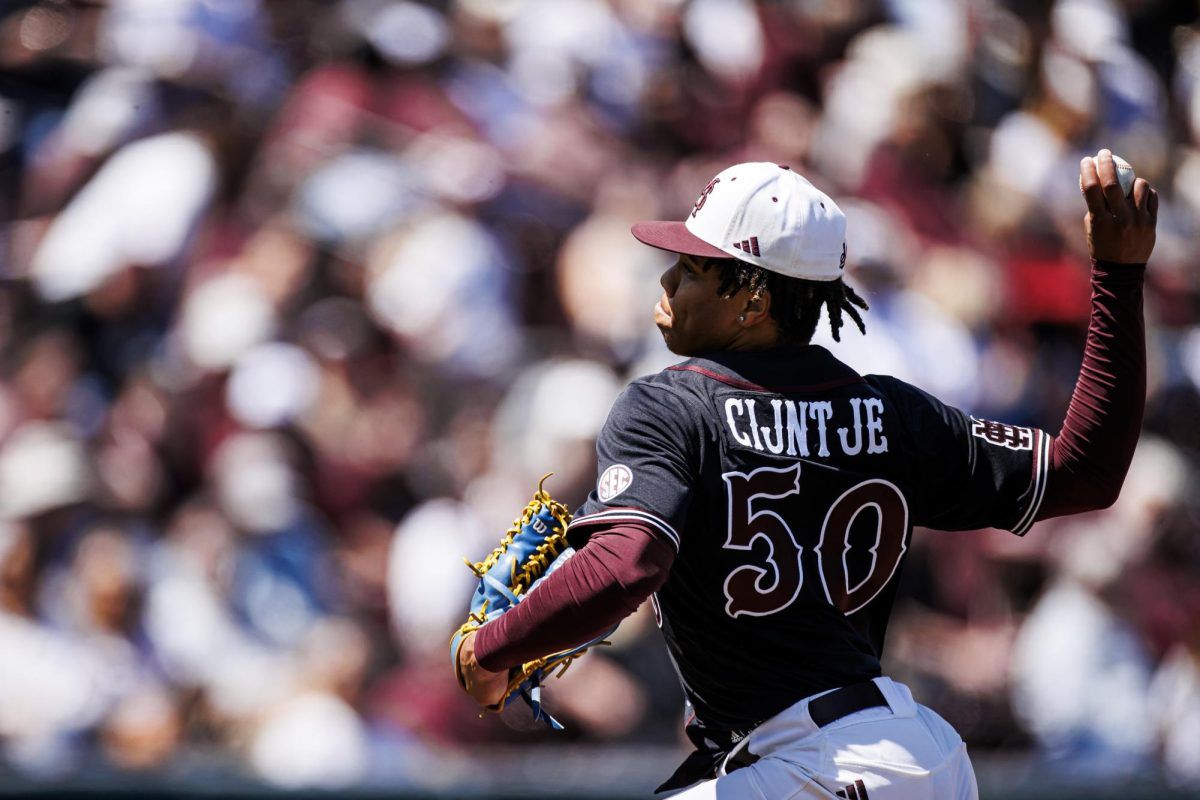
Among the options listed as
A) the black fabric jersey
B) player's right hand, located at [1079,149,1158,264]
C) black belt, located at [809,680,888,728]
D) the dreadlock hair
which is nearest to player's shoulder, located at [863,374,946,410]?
the black fabric jersey

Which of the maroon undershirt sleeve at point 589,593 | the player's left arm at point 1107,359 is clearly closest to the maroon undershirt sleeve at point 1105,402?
the player's left arm at point 1107,359

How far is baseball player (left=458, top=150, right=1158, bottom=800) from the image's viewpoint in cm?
231

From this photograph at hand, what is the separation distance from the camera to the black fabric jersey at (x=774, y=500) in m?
2.35

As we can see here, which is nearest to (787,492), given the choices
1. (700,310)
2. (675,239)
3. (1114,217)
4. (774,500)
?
(774,500)

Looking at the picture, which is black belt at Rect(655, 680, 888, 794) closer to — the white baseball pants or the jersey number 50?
the white baseball pants

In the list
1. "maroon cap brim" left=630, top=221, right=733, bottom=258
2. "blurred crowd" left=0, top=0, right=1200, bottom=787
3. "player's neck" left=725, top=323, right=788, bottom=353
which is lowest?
"blurred crowd" left=0, top=0, right=1200, bottom=787

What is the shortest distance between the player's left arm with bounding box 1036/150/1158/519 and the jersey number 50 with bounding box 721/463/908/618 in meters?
0.33

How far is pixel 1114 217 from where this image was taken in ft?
8.30

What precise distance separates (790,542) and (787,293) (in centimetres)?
41

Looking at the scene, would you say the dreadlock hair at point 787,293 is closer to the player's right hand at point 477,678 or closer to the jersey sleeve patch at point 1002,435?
the jersey sleeve patch at point 1002,435

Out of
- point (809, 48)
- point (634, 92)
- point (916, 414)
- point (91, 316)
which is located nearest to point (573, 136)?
point (634, 92)

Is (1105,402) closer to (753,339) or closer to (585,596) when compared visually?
(753,339)

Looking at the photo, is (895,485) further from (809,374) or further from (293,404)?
(293,404)

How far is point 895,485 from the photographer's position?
249 centimetres
